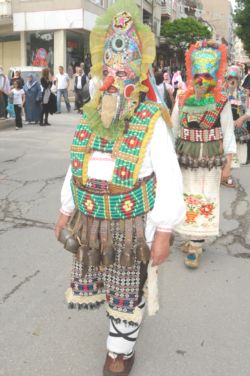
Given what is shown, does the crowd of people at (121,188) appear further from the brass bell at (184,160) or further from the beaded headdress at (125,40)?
the brass bell at (184,160)

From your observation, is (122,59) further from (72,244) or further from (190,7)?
Result: (190,7)

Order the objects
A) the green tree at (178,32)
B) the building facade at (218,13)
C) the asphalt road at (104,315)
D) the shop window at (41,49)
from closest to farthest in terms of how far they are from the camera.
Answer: the asphalt road at (104,315), the shop window at (41,49), the green tree at (178,32), the building facade at (218,13)

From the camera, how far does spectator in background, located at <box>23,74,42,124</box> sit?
12492 mm

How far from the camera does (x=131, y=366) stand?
2.51 metres

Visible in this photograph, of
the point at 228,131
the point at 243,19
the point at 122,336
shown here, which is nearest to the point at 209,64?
the point at 228,131

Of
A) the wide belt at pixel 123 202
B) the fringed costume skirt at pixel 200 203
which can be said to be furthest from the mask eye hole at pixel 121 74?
the fringed costume skirt at pixel 200 203

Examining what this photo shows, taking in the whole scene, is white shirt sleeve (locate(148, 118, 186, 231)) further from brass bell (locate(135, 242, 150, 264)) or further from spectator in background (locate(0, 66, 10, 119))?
spectator in background (locate(0, 66, 10, 119))

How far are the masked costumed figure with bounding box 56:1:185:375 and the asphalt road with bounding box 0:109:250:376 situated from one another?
593 mm

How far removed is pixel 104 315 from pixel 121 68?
180 cm

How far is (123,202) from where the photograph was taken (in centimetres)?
212

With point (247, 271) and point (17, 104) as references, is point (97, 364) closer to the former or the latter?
point (247, 271)

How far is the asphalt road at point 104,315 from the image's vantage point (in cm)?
259

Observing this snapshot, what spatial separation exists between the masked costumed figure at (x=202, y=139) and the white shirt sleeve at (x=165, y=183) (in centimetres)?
164

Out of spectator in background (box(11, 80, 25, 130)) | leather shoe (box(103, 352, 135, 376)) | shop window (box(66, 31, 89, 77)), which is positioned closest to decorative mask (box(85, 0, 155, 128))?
leather shoe (box(103, 352, 135, 376))
